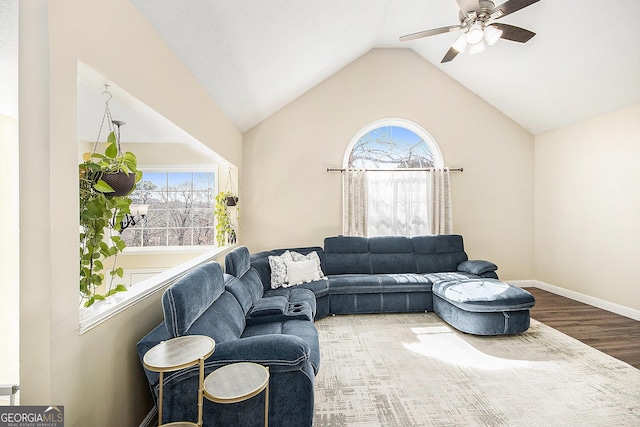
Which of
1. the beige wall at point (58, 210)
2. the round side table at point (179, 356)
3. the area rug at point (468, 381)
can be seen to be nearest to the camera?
the beige wall at point (58, 210)

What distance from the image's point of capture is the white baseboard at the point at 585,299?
3.95 m

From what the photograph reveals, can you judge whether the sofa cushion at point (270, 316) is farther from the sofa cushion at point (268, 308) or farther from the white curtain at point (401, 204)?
the white curtain at point (401, 204)

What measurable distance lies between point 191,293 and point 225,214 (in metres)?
2.55

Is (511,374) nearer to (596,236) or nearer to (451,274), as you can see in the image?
(451,274)

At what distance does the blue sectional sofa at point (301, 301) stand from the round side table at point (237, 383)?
89 mm

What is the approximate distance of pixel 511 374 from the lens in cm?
265

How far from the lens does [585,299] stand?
4551mm

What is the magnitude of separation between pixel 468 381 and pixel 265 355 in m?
1.73

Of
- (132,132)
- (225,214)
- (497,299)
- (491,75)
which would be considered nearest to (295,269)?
(225,214)

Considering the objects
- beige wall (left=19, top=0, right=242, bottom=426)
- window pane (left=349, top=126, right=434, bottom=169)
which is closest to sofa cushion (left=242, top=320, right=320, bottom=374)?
beige wall (left=19, top=0, right=242, bottom=426)

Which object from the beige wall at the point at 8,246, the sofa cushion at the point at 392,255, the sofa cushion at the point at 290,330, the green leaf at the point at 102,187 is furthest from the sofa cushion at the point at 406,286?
the beige wall at the point at 8,246

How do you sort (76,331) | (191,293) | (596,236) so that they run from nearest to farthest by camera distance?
(76,331), (191,293), (596,236)

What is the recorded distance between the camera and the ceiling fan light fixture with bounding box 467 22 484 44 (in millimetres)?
2799

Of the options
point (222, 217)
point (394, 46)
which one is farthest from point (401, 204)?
point (222, 217)
